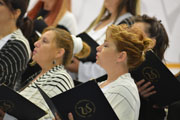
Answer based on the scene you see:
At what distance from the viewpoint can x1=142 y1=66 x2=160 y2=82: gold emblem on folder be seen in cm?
321

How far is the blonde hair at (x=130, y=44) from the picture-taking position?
3.03m

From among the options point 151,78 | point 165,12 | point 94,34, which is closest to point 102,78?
point 151,78

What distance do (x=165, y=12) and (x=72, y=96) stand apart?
2728 millimetres

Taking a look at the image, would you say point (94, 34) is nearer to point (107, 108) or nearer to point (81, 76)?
point (81, 76)

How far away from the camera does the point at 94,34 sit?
4715 millimetres

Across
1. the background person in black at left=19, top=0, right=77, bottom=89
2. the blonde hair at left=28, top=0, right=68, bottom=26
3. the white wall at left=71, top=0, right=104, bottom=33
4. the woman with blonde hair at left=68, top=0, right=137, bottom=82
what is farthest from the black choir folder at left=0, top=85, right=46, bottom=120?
the white wall at left=71, top=0, right=104, bottom=33

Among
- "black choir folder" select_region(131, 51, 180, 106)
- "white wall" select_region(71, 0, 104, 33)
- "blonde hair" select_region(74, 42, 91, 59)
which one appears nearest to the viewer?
"black choir folder" select_region(131, 51, 180, 106)

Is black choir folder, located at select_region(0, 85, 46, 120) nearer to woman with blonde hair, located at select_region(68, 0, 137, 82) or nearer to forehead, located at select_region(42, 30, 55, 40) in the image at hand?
forehead, located at select_region(42, 30, 55, 40)

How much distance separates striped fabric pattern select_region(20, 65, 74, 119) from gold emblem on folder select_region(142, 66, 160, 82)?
0.58m

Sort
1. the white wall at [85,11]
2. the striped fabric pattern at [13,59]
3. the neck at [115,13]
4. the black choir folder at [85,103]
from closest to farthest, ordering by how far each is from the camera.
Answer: the black choir folder at [85,103]
the striped fabric pattern at [13,59]
the neck at [115,13]
the white wall at [85,11]

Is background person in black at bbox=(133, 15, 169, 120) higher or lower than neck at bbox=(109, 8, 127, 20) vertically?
lower

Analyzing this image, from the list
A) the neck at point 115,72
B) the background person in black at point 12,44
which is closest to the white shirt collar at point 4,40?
the background person in black at point 12,44

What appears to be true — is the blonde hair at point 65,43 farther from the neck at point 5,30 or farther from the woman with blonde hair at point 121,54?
the woman with blonde hair at point 121,54

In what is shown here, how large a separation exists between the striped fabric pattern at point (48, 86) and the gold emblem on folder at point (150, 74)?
58 centimetres
